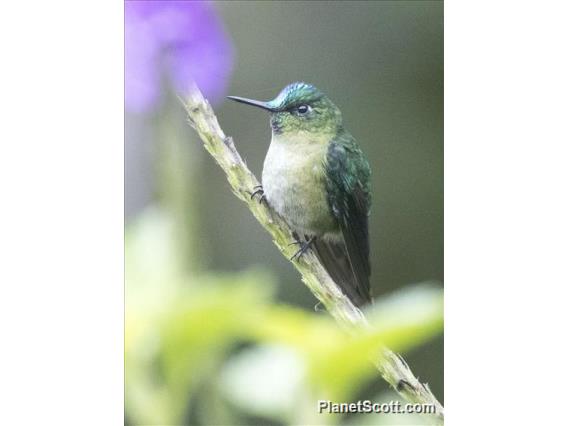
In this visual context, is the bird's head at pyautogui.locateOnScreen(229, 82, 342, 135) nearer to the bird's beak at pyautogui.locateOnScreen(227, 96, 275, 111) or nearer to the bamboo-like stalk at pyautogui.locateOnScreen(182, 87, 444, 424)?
the bird's beak at pyautogui.locateOnScreen(227, 96, 275, 111)

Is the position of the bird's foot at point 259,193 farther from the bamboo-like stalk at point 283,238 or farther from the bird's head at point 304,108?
the bird's head at point 304,108

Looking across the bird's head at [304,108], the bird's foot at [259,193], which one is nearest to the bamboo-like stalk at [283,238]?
the bird's foot at [259,193]

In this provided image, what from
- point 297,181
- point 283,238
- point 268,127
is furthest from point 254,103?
point 283,238

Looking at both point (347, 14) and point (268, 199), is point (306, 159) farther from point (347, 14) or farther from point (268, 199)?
point (347, 14)

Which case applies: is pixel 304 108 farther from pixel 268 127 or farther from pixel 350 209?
pixel 350 209

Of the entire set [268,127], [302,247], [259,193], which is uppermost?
[268,127]

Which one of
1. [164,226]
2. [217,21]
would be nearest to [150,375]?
[164,226]
